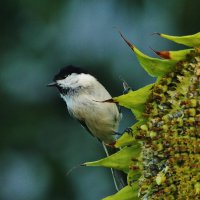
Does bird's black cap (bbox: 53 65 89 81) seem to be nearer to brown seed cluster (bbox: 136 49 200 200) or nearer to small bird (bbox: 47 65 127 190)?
small bird (bbox: 47 65 127 190)

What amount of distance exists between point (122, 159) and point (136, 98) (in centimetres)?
29

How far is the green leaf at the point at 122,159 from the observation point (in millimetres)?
3764

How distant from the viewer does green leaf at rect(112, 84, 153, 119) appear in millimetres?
3623

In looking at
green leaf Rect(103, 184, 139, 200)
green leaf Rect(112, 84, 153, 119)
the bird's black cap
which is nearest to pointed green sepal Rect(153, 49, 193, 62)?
green leaf Rect(112, 84, 153, 119)

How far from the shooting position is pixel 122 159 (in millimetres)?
3799

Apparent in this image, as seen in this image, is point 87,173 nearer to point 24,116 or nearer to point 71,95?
point 24,116

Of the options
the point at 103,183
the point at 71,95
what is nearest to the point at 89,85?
the point at 71,95

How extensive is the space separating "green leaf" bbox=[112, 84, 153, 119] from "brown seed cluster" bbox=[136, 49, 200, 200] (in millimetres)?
30

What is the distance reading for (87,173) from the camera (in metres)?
9.98

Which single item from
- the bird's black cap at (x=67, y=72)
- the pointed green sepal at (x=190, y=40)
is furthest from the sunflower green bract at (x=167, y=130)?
the bird's black cap at (x=67, y=72)

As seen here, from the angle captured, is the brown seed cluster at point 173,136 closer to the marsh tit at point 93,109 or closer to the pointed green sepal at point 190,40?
the pointed green sepal at point 190,40

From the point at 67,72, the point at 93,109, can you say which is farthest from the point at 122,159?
the point at 67,72

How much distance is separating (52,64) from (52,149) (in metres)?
0.96

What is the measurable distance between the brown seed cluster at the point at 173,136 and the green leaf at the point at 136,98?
0.03 metres
